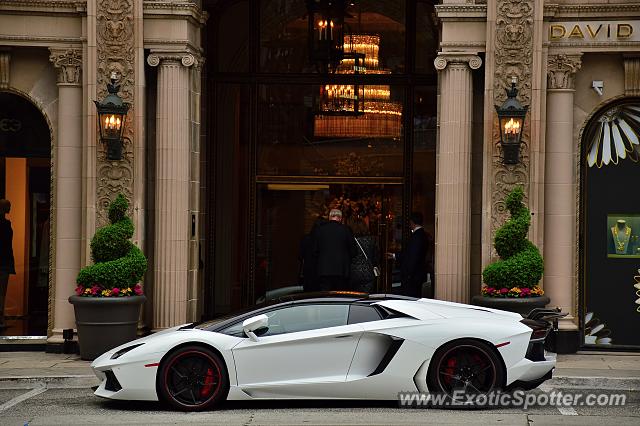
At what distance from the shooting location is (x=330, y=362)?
11.2m

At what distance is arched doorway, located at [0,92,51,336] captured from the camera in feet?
55.9

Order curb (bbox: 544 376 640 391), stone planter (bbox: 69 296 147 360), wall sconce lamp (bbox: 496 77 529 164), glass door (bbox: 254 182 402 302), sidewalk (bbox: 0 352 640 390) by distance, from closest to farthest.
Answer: curb (bbox: 544 376 640 391) < sidewalk (bbox: 0 352 640 390) < stone planter (bbox: 69 296 147 360) < wall sconce lamp (bbox: 496 77 529 164) < glass door (bbox: 254 182 402 302)

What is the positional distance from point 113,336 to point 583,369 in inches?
237

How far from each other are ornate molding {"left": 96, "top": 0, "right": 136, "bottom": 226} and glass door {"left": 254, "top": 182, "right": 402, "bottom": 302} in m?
3.84

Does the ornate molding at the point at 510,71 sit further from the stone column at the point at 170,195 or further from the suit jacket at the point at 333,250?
the stone column at the point at 170,195

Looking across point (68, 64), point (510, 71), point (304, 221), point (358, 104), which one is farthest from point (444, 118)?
point (68, 64)

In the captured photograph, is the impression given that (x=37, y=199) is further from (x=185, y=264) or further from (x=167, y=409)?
(x=167, y=409)

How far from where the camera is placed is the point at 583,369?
14.2 metres

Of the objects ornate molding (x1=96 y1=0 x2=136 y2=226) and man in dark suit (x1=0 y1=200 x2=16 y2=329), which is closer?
ornate molding (x1=96 y1=0 x2=136 y2=226)

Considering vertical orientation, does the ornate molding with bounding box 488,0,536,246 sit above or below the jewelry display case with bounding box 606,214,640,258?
above

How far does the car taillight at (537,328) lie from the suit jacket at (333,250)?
535 centimetres

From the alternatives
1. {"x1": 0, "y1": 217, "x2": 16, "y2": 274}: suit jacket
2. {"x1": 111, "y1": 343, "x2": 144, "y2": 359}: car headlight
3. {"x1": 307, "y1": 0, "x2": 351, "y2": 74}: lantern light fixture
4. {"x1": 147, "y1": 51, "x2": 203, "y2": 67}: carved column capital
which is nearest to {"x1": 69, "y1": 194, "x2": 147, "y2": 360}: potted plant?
{"x1": 147, "y1": 51, "x2": 203, "y2": 67}: carved column capital

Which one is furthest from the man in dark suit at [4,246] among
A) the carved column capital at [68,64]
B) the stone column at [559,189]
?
the stone column at [559,189]

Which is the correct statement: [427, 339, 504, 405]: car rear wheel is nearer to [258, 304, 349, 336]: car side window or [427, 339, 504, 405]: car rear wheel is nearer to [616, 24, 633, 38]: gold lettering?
[258, 304, 349, 336]: car side window
